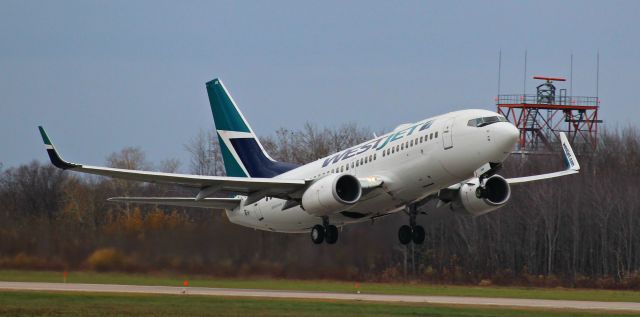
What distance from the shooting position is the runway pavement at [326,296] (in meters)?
51.3

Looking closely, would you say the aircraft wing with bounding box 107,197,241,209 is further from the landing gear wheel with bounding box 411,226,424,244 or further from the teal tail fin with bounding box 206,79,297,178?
the landing gear wheel with bounding box 411,226,424,244

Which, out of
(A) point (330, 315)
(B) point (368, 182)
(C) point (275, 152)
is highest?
(C) point (275, 152)

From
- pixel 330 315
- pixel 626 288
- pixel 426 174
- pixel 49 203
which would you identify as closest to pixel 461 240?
pixel 626 288

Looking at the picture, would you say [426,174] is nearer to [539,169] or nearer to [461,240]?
[461,240]

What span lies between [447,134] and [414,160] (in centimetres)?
162

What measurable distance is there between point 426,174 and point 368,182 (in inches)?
93.8

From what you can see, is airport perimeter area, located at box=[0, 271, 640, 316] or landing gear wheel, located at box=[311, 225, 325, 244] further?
landing gear wheel, located at box=[311, 225, 325, 244]

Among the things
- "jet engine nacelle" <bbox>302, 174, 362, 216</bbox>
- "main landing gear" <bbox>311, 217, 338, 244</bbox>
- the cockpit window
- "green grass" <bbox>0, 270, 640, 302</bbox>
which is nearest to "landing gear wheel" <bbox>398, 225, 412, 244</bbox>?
"main landing gear" <bbox>311, 217, 338, 244</bbox>

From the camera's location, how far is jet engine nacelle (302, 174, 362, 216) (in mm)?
49969

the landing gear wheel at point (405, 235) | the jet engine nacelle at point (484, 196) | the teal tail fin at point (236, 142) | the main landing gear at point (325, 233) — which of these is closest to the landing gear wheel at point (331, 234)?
the main landing gear at point (325, 233)

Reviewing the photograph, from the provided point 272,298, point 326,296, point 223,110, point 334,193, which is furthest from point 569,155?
point 223,110

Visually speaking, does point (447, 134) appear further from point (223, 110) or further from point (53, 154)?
point (223, 110)

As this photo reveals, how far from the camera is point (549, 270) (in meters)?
74.2

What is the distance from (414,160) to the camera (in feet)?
160
